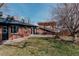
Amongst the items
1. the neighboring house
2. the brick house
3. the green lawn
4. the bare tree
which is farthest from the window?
the bare tree

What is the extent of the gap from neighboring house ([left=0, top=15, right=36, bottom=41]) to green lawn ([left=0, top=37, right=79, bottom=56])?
10 centimetres

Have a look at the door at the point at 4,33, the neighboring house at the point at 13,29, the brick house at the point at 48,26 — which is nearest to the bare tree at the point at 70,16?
the brick house at the point at 48,26

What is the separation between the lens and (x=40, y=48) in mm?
3270

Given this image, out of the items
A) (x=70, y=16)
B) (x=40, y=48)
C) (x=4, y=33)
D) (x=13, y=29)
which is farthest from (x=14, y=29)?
(x=70, y=16)

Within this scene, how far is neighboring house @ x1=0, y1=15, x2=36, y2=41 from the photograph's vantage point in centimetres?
327

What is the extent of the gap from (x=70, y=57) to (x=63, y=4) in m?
0.63

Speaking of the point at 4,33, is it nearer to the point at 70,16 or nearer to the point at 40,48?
the point at 40,48

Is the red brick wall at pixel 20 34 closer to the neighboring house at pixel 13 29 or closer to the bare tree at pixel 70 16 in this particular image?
the neighboring house at pixel 13 29

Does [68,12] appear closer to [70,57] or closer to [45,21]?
[45,21]

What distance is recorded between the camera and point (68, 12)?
3270 mm

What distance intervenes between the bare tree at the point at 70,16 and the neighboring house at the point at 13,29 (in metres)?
0.37

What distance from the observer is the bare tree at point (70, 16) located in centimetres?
325

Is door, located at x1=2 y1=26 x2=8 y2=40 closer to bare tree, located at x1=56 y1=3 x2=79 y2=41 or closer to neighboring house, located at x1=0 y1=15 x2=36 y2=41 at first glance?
neighboring house, located at x1=0 y1=15 x2=36 y2=41

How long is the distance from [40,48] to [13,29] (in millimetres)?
391
